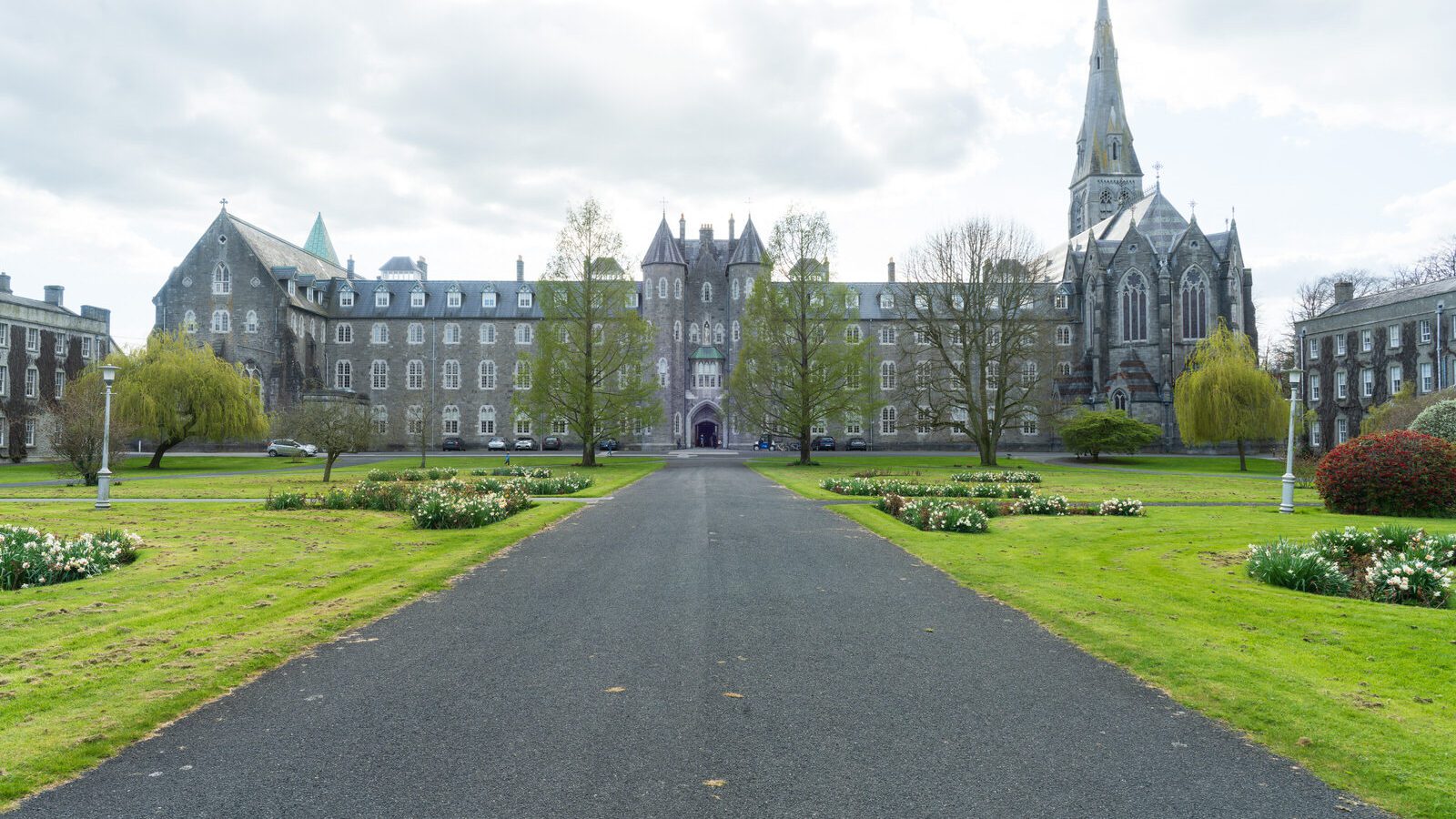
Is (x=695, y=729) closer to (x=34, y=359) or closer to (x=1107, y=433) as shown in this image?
(x=1107, y=433)

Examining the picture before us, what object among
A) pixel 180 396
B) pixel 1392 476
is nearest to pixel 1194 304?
pixel 1392 476

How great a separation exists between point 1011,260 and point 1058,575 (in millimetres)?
40430

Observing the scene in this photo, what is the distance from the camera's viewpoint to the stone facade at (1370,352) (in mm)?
51219

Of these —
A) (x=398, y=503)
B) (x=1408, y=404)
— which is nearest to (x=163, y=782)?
(x=398, y=503)

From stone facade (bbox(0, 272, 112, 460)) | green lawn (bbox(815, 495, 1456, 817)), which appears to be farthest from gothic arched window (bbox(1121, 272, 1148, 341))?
stone facade (bbox(0, 272, 112, 460))

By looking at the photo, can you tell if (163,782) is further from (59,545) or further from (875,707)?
(59,545)

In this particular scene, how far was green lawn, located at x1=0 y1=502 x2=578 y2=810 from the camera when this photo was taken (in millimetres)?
5828

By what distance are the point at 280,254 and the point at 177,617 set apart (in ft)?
238

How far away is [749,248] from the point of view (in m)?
73.9

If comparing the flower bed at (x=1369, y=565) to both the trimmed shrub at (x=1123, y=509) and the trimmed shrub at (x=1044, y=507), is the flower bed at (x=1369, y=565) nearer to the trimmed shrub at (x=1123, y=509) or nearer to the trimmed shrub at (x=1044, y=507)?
the trimmed shrub at (x=1123, y=509)

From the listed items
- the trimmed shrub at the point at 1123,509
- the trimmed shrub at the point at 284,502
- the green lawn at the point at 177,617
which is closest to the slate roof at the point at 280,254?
the trimmed shrub at the point at 284,502

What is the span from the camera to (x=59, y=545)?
11352 millimetres

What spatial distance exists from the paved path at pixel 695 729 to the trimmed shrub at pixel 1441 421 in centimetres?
2297

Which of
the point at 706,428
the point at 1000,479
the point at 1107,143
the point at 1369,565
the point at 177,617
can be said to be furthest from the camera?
the point at 1107,143
